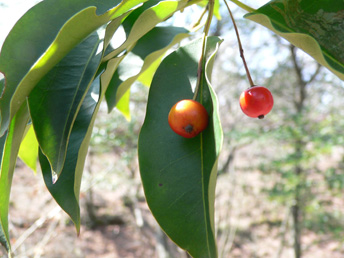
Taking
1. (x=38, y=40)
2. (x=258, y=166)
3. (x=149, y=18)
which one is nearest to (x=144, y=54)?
(x=149, y=18)

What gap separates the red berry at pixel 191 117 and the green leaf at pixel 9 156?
10.2 inches

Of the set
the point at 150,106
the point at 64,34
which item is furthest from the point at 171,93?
the point at 64,34

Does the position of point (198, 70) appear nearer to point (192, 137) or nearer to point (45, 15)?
point (192, 137)

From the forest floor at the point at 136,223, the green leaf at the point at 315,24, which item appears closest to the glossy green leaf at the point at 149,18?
the green leaf at the point at 315,24

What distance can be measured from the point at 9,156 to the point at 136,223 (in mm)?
4031

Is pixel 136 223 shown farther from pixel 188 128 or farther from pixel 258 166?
pixel 188 128

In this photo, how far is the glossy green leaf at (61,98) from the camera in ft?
1.90

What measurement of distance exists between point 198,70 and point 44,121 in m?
0.30

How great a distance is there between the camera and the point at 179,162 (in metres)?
0.68

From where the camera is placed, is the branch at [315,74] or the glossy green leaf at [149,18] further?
the branch at [315,74]

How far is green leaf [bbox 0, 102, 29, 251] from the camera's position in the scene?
24.0 inches

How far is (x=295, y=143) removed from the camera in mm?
3516

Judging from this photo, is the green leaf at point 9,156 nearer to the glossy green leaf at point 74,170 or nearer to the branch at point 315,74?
the glossy green leaf at point 74,170

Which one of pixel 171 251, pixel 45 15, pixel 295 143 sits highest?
pixel 45 15
